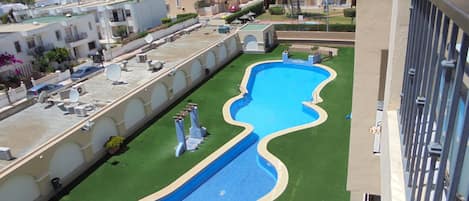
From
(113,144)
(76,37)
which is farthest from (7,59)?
(113,144)

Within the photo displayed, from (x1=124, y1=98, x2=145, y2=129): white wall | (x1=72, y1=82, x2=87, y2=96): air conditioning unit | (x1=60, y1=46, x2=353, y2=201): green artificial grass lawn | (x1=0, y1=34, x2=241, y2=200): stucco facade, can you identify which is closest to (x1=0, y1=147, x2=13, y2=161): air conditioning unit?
(x1=0, y1=34, x2=241, y2=200): stucco facade

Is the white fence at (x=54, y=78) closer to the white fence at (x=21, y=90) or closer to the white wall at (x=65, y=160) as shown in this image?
the white fence at (x=21, y=90)

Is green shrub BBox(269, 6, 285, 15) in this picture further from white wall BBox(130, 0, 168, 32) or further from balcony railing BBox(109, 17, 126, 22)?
balcony railing BBox(109, 17, 126, 22)

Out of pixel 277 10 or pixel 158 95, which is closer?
pixel 158 95

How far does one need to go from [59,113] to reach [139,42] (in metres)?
19.7

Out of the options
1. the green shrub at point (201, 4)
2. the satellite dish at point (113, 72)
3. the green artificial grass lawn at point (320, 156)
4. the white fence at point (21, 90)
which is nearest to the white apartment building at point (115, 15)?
the green shrub at point (201, 4)

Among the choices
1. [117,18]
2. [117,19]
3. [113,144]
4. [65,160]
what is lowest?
[113,144]

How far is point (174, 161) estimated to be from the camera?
61.4 feet

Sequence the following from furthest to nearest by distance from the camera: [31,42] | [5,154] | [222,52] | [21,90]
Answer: [31,42]
[222,52]
[21,90]
[5,154]

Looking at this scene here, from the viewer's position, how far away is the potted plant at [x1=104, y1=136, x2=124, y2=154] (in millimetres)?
19547

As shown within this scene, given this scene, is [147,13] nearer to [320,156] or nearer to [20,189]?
[20,189]

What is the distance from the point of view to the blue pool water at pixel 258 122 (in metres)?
16.8

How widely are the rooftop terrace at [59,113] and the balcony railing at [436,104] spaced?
1606 centimetres

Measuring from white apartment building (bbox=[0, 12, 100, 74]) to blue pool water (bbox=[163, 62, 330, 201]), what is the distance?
60.4ft
